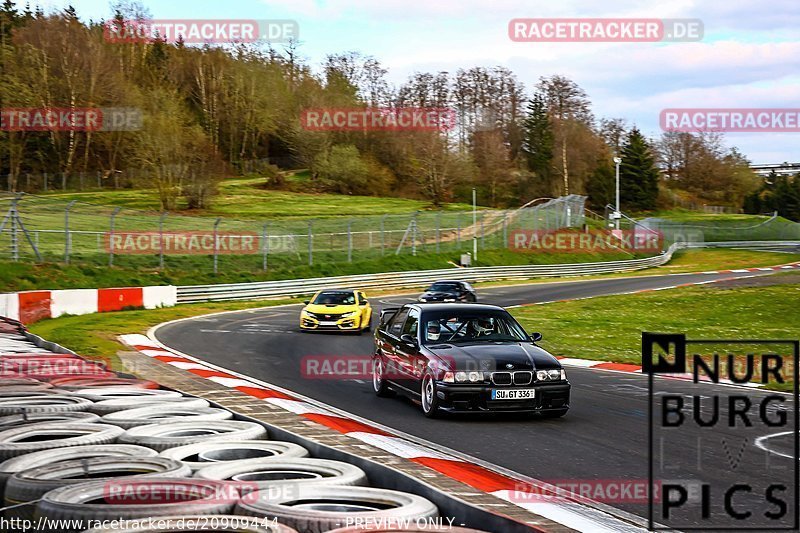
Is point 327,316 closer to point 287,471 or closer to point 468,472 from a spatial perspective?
point 468,472

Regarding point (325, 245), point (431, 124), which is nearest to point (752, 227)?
point (431, 124)

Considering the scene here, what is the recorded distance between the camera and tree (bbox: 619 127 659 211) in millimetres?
98812

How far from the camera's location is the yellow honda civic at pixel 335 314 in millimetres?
25391

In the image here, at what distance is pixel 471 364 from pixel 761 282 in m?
32.7

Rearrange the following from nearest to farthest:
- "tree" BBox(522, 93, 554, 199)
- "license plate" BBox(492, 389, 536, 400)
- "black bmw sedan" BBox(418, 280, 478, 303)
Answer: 1. "license plate" BBox(492, 389, 536, 400)
2. "black bmw sedan" BBox(418, 280, 478, 303)
3. "tree" BBox(522, 93, 554, 199)

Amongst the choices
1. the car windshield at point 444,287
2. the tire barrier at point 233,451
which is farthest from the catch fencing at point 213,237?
the tire barrier at point 233,451

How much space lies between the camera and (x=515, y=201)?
94.9 meters

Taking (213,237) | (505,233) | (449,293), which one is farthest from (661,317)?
(505,233)

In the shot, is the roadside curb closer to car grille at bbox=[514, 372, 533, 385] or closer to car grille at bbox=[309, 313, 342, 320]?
car grille at bbox=[514, 372, 533, 385]

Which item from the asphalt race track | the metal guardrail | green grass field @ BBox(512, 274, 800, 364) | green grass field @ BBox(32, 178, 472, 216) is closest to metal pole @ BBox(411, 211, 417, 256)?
the metal guardrail

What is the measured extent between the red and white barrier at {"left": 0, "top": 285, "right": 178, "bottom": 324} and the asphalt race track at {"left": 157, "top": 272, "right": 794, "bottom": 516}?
7784mm

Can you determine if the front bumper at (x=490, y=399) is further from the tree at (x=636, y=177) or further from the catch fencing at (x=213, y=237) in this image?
the tree at (x=636, y=177)

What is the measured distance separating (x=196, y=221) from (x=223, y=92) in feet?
176

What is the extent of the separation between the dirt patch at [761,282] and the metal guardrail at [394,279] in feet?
47.6
